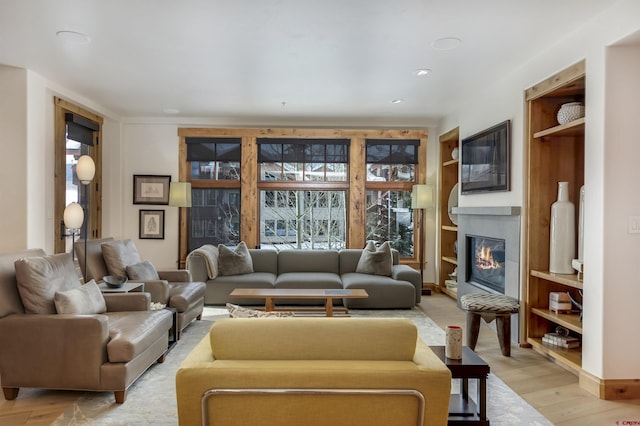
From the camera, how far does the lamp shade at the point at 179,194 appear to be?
21.0 ft

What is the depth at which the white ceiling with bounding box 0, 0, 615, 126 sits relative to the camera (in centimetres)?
298

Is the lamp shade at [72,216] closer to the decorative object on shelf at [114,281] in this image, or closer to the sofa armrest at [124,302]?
the decorative object on shelf at [114,281]

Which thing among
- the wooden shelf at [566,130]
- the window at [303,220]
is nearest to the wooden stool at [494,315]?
the wooden shelf at [566,130]

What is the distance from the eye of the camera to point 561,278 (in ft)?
11.6

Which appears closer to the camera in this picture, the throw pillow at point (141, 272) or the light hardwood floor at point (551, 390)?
the light hardwood floor at point (551, 390)

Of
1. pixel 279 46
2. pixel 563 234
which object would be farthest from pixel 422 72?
pixel 563 234

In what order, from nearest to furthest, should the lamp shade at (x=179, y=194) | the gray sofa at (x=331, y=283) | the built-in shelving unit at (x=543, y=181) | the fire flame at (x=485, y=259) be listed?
the built-in shelving unit at (x=543, y=181) < the fire flame at (x=485, y=259) < the gray sofa at (x=331, y=283) < the lamp shade at (x=179, y=194)

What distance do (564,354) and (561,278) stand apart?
613 mm

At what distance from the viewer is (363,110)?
6.12m

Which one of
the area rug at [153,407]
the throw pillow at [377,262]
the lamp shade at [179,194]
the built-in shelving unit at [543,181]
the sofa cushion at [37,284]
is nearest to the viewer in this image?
the area rug at [153,407]

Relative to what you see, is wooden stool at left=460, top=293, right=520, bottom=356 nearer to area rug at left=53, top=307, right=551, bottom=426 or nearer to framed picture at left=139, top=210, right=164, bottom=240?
area rug at left=53, top=307, right=551, bottom=426

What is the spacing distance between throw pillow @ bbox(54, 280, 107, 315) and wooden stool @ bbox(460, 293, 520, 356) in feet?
10.1

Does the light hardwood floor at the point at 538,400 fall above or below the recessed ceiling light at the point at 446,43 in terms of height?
below

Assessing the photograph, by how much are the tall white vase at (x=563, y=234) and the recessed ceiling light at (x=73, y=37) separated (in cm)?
417
